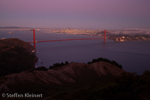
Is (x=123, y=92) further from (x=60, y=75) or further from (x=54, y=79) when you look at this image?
(x=60, y=75)

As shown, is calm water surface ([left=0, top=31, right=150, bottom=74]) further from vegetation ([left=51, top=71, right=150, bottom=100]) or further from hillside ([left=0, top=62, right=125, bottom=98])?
vegetation ([left=51, top=71, right=150, bottom=100])

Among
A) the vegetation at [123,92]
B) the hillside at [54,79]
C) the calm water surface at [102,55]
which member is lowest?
the calm water surface at [102,55]

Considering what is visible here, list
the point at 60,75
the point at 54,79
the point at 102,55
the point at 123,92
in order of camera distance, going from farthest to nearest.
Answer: the point at 102,55
the point at 60,75
the point at 54,79
the point at 123,92

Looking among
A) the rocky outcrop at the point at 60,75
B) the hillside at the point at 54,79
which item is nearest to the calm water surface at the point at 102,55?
the rocky outcrop at the point at 60,75

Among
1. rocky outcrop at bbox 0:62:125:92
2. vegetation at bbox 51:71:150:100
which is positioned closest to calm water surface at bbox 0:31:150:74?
rocky outcrop at bbox 0:62:125:92

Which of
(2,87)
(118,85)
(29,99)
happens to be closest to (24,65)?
(2,87)

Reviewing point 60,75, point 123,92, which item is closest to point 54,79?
point 60,75

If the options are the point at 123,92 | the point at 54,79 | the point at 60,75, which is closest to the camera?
the point at 123,92

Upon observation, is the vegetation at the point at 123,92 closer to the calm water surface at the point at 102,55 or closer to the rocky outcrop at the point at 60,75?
the rocky outcrop at the point at 60,75

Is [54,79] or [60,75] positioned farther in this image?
[60,75]

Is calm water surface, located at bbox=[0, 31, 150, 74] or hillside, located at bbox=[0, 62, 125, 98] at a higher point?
hillside, located at bbox=[0, 62, 125, 98]

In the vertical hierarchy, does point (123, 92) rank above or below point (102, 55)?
above
